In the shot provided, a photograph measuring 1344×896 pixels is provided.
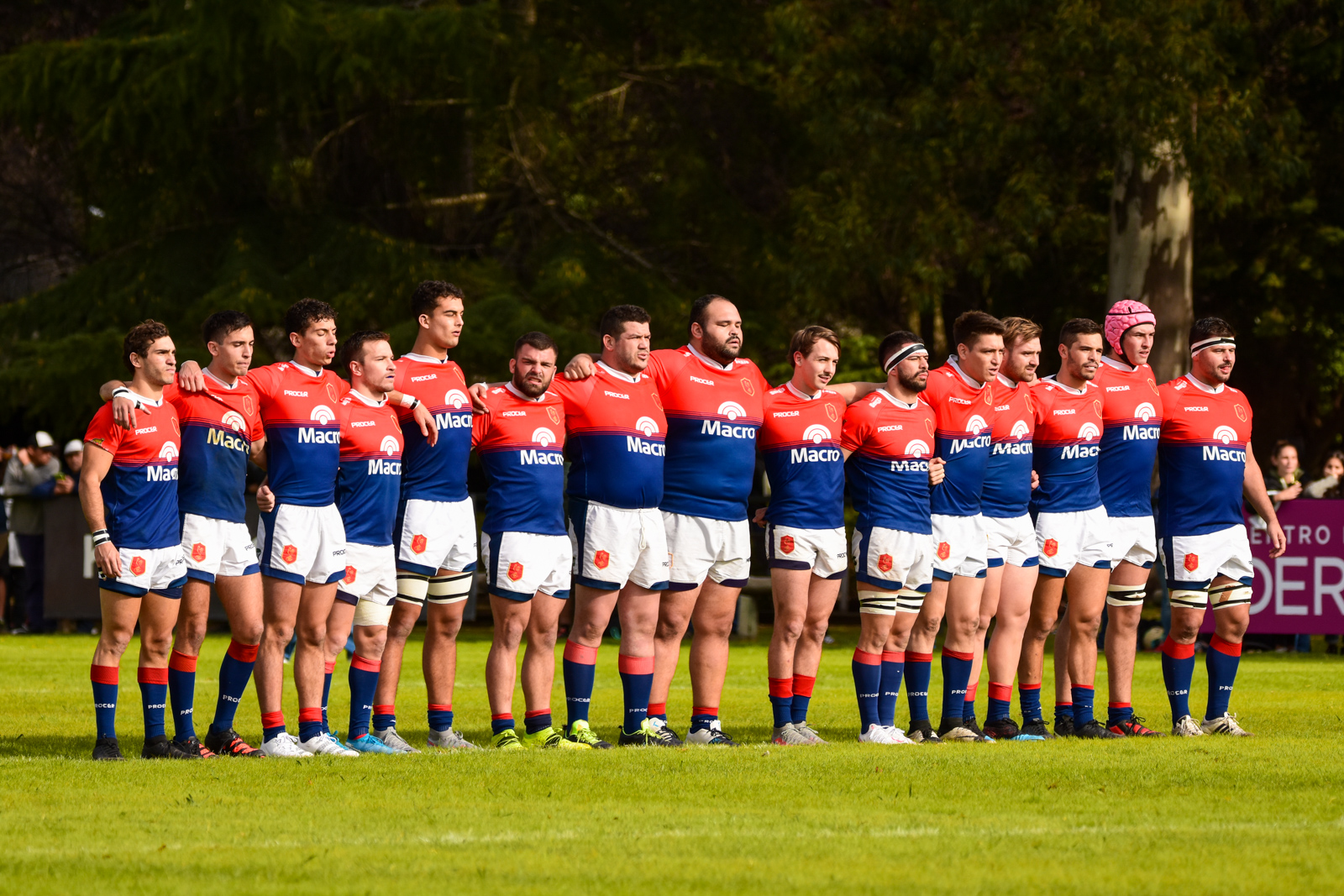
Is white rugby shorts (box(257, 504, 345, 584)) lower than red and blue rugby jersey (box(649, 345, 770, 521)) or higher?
lower

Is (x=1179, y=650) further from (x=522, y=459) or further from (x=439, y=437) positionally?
(x=439, y=437)

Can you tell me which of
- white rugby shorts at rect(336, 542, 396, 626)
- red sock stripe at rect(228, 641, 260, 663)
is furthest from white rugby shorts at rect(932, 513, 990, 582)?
red sock stripe at rect(228, 641, 260, 663)

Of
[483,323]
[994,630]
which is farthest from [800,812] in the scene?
[483,323]

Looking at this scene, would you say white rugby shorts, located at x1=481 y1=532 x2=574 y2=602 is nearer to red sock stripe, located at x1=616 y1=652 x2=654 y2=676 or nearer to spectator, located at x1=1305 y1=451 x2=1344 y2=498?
red sock stripe, located at x1=616 y1=652 x2=654 y2=676

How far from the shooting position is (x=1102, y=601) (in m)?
11.5

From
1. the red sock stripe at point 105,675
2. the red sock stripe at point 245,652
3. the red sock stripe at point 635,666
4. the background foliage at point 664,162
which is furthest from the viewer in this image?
the background foliage at point 664,162

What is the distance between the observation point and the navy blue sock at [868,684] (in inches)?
429

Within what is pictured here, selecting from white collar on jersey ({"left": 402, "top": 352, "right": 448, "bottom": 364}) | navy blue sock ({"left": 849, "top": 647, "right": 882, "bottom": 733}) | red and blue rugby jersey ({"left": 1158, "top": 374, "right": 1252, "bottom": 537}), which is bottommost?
navy blue sock ({"left": 849, "top": 647, "right": 882, "bottom": 733})

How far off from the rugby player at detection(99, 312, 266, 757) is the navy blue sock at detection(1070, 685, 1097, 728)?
188 inches

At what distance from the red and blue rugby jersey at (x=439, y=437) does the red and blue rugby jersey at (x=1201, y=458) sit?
430 centimetres

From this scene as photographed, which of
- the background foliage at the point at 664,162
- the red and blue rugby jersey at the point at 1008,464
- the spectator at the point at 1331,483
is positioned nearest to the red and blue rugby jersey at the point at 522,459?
the red and blue rugby jersey at the point at 1008,464

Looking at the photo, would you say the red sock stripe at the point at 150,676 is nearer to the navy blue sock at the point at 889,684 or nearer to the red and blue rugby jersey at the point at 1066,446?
the navy blue sock at the point at 889,684

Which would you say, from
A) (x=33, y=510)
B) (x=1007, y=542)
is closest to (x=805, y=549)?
(x=1007, y=542)

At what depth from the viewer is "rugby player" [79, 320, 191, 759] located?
978 centimetres
